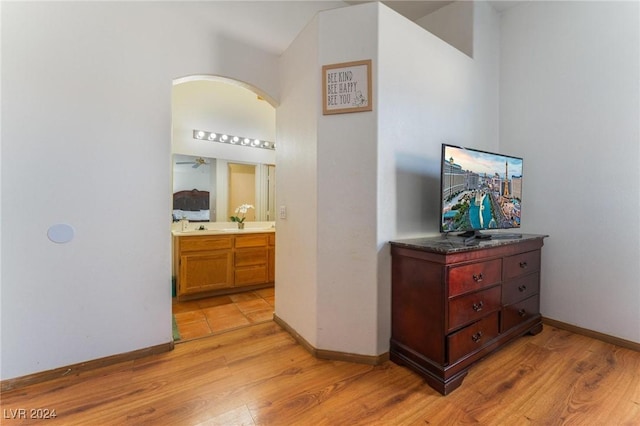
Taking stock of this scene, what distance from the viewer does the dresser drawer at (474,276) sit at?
1.60 m

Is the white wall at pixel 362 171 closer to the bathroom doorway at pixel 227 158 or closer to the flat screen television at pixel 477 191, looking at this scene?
the flat screen television at pixel 477 191

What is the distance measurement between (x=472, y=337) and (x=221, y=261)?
110 inches

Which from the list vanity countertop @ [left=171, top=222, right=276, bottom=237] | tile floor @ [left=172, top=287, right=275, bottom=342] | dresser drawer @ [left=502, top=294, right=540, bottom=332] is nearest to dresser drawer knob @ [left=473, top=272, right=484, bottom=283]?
dresser drawer @ [left=502, top=294, right=540, bottom=332]

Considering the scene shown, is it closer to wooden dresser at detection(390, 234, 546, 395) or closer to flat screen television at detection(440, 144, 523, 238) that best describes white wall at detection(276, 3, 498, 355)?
wooden dresser at detection(390, 234, 546, 395)

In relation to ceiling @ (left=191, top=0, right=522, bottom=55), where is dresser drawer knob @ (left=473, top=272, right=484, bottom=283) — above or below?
below

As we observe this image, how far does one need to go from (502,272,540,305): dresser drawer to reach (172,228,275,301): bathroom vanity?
2.71 metres

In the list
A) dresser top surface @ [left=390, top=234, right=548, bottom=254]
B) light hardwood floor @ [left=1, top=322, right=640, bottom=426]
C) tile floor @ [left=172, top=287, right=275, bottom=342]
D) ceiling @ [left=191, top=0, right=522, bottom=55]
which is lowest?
tile floor @ [left=172, top=287, right=275, bottom=342]

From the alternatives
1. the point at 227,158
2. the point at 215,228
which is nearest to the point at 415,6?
the point at 227,158

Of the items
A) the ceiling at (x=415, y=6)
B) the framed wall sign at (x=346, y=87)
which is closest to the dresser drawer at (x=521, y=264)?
the framed wall sign at (x=346, y=87)

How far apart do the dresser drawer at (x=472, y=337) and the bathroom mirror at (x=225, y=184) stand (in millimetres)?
3210

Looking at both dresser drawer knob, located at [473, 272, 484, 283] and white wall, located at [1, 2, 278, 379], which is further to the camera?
dresser drawer knob, located at [473, 272, 484, 283]

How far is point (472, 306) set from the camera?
5.64 ft

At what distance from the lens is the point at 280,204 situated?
98.2 inches

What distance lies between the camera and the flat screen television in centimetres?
185
